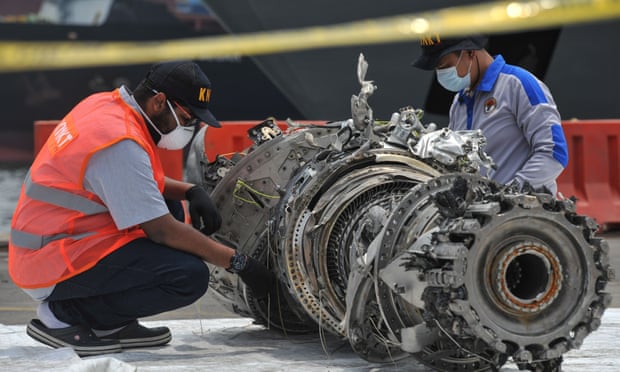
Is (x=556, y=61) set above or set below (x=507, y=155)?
above

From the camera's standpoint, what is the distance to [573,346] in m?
3.74

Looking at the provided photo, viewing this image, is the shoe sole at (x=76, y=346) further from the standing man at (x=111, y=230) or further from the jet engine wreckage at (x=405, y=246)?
the jet engine wreckage at (x=405, y=246)

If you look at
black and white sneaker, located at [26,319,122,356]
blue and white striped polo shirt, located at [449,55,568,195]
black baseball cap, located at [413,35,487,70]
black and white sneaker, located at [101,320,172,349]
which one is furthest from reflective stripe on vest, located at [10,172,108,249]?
blue and white striped polo shirt, located at [449,55,568,195]

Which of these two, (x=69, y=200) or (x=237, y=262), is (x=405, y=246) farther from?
(x=69, y=200)

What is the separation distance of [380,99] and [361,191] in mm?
9802

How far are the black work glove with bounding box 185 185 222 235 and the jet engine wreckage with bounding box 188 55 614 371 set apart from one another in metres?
0.14

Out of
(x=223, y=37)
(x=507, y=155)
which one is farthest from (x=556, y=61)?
(x=507, y=155)

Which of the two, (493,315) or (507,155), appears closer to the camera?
(493,315)

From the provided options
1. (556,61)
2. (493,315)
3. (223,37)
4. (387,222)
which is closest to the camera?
(493,315)

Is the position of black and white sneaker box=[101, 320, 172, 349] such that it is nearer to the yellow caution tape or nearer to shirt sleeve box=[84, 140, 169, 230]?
shirt sleeve box=[84, 140, 169, 230]

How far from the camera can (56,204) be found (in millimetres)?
4582

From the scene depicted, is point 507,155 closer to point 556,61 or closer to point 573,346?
point 573,346

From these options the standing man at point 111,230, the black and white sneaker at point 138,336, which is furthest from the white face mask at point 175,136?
the black and white sneaker at point 138,336

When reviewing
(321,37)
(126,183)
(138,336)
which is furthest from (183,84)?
(321,37)
